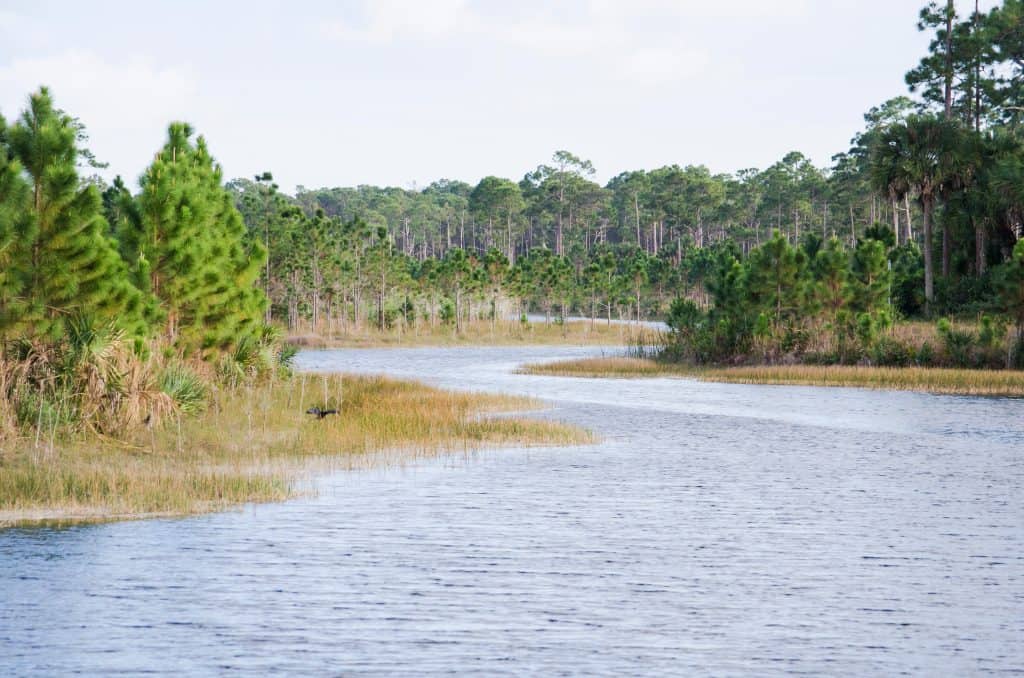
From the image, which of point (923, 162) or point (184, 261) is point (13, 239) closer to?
point (184, 261)

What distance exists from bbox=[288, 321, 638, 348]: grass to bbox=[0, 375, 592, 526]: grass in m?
57.0

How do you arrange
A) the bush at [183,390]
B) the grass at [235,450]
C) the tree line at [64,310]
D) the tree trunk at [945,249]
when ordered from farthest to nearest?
the tree trunk at [945,249] → the bush at [183,390] → the tree line at [64,310] → the grass at [235,450]

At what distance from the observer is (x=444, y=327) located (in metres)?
108

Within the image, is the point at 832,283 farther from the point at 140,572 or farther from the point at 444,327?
the point at 444,327

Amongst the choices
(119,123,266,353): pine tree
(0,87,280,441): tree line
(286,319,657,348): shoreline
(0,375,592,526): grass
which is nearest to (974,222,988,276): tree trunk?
(286,319,657,348): shoreline

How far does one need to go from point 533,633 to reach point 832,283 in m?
47.0

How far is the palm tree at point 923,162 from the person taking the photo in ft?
205

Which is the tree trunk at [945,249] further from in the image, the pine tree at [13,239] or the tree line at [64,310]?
the pine tree at [13,239]

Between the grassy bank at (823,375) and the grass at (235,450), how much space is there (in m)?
19.0

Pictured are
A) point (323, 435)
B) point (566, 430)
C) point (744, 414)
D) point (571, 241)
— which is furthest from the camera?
point (571, 241)

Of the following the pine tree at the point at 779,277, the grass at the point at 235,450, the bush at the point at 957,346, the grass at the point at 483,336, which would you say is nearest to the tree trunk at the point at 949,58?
the pine tree at the point at 779,277

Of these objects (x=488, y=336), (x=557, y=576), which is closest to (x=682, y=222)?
(x=488, y=336)

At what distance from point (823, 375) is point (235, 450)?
110 feet

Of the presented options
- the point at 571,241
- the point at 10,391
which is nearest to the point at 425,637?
the point at 10,391
